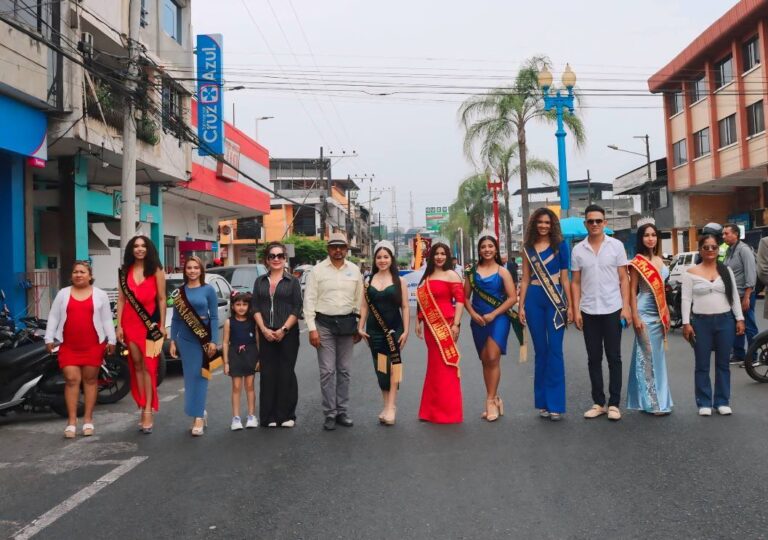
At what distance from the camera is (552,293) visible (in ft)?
21.2

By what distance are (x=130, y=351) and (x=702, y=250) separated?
530cm

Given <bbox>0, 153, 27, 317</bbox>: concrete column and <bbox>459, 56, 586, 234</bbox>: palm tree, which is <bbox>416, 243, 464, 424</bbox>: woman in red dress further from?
<bbox>459, 56, 586, 234</bbox>: palm tree

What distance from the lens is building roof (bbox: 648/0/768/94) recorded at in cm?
2791

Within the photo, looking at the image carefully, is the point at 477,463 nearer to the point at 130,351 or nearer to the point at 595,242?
the point at 595,242

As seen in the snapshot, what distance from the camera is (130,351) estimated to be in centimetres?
651

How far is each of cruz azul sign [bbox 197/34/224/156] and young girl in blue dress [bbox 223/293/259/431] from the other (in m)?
16.2

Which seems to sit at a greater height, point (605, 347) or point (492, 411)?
point (605, 347)

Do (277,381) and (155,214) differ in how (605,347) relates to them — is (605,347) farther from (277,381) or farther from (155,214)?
(155,214)

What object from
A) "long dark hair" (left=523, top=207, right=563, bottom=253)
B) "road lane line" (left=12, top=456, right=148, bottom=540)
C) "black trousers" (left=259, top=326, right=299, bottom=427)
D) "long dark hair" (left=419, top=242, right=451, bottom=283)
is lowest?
"road lane line" (left=12, top=456, right=148, bottom=540)

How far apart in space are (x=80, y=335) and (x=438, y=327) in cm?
325

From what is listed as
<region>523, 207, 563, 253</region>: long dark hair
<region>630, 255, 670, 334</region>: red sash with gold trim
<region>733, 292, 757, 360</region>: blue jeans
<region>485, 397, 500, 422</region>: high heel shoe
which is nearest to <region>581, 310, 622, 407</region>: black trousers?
<region>630, 255, 670, 334</region>: red sash with gold trim

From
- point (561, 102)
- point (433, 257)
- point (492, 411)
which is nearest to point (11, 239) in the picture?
point (433, 257)

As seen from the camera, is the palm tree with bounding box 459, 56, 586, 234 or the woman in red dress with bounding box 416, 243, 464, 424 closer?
the woman in red dress with bounding box 416, 243, 464, 424

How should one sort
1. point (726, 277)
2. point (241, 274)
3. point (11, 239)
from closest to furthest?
point (726, 277) → point (11, 239) → point (241, 274)
